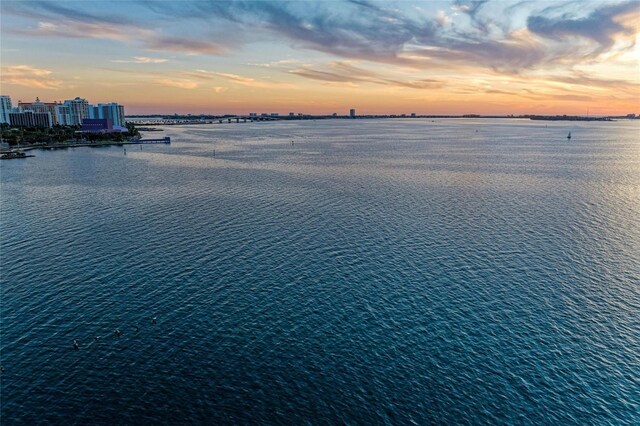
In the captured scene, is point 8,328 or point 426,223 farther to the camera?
point 426,223

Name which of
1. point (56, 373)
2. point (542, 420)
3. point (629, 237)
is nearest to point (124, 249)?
point (56, 373)

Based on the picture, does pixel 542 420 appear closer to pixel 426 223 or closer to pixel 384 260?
pixel 384 260

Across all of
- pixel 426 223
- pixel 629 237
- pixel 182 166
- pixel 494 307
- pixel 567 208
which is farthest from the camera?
pixel 182 166

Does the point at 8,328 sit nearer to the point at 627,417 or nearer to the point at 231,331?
the point at 231,331

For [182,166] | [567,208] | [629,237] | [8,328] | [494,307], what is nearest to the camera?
[8,328]

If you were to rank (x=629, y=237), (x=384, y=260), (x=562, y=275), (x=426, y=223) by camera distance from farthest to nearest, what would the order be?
(x=426, y=223), (x=629, y=237), (x=384, y=260), (x=562, y=275)

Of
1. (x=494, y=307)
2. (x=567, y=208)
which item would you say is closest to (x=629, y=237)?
(x=567, y=208)
